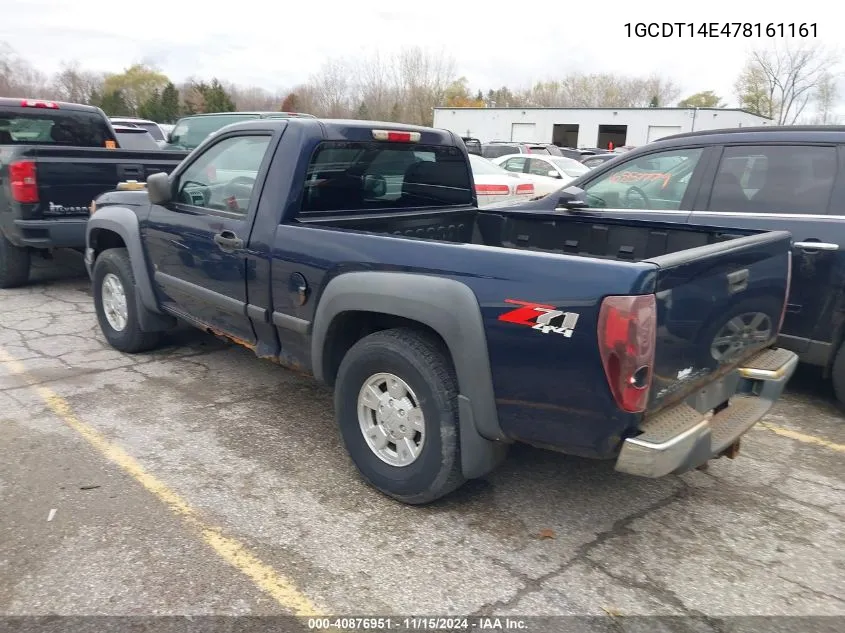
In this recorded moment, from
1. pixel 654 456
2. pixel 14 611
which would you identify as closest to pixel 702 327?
pixel 654 456

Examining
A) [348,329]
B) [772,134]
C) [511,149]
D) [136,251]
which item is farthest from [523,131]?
[348,329]

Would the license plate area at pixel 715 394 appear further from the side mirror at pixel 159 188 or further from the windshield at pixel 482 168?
the windshield at pixel 482 168

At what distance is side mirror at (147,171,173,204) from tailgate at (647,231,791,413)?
328 centimetres

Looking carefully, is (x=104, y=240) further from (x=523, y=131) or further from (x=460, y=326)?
(x=523, y=131)

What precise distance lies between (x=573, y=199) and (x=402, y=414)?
272 centimetres

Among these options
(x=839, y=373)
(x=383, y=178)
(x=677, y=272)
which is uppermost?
(x=383, y=178)

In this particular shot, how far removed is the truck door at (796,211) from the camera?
14.1ft

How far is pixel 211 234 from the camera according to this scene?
4.08 m

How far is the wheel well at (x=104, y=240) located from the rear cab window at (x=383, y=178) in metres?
2.29

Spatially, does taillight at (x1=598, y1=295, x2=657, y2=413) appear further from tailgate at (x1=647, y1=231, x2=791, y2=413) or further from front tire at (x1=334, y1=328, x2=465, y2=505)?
front tire at (x1=334, y1=328, x2=465, y2=505)

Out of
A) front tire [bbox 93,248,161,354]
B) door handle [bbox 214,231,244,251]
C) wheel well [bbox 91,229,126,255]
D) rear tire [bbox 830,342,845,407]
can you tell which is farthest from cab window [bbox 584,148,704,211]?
wheel well [bbox 91,229,126,255]

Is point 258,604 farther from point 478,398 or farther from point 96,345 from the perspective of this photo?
point 96,345

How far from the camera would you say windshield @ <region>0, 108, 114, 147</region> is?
808 centimetres

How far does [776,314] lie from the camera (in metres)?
3.40
